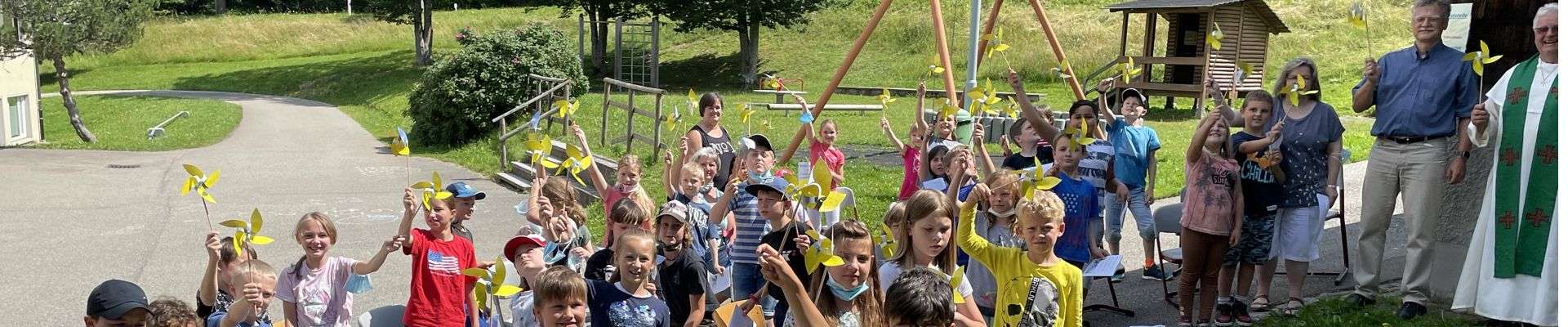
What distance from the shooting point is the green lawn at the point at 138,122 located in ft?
71.9

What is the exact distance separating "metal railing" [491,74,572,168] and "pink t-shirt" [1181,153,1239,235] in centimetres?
1162

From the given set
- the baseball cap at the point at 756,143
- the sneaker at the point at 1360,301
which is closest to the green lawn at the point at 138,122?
the baseball cap at the point at 756,143

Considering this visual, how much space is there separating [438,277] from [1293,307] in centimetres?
432

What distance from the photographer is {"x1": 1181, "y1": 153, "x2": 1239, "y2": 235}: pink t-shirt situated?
5984 millimetres

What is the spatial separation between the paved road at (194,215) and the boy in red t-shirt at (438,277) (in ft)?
9.47

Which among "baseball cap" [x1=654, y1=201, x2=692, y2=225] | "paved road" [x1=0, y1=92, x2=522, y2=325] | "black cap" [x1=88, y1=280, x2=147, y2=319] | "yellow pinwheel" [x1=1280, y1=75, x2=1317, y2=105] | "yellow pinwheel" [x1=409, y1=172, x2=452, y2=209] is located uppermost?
"yellow pinwheel" [x1=1280, y1=75, x2=1317, y2=105]

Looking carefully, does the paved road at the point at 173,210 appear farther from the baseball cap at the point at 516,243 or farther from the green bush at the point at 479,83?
the baseball cap at the point at 516,243

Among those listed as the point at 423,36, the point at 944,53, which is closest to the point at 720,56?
the point at 423,36

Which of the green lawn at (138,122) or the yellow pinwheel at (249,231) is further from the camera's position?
the green lawn at (138,122)

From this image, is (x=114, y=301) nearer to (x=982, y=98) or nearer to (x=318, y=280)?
(x=318, y=280)

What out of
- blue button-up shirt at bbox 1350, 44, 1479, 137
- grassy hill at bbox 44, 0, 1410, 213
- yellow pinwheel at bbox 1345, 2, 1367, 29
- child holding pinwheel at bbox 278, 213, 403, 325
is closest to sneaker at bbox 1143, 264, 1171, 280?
blue button-up shirt at bbox 1350, 44, 1479, 137

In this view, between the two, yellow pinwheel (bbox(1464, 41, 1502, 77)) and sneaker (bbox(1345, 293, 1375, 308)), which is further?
sneaker (bbox(1345, 293, 1375, 308))

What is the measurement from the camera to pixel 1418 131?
5.93 m

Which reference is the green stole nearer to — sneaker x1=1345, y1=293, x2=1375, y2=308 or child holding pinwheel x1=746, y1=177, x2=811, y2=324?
sneaker x1=1345, y1=293, x2=1375, y2=308
